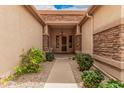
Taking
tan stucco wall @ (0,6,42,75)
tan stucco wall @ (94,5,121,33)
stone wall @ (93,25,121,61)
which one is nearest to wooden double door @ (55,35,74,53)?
tan stucco wall @ (94,5,121,33)

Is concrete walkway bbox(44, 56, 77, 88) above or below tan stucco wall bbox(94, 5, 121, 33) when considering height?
below

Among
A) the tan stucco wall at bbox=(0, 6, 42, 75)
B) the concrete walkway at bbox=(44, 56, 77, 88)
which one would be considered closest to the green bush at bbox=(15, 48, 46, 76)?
the tan stucco wall at bbox=(0, 6, 42, 75)

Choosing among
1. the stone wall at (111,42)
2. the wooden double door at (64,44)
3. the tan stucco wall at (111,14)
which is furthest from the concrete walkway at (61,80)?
the wooden double door at (64,44)

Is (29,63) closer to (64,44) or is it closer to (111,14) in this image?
(111,14)

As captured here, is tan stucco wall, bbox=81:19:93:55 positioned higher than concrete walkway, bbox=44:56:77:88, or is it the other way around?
tan stucco wall, bbox=81:19:93:55

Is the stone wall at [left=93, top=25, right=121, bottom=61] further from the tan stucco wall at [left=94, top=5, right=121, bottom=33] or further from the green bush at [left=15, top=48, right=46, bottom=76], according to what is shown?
the green bush at [left=15, top=48, right=46, bottom=76]

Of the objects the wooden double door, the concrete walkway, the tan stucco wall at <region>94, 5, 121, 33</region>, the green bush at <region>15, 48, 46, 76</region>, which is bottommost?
the concrete walkway

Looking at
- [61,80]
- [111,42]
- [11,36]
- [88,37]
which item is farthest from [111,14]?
[88,37]

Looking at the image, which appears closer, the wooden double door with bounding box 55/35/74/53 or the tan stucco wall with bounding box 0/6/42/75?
the tan stucco wall with bounding box 0/6/42/75

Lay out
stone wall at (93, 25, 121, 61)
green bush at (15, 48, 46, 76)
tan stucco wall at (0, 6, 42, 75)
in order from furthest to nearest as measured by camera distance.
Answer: green bush at (15, 48, 46, 76) < stone wall at (93, 25, 121, 61) < tan stucco wall at (0, 6, 42, 75)

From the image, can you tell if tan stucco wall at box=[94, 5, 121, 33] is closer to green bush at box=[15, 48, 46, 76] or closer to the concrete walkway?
the concrete walkway

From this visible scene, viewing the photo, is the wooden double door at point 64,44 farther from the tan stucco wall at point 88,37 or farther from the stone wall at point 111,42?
the stone wall at point 111,42

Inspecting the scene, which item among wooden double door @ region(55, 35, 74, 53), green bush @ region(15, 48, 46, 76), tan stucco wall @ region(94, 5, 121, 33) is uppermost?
tan stucco wall @ region(94, 5, 121, 33)

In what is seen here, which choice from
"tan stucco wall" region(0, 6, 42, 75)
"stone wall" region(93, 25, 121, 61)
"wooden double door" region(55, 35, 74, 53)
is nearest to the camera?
"tan stucco wall" region(0, 6, 42, 75)
